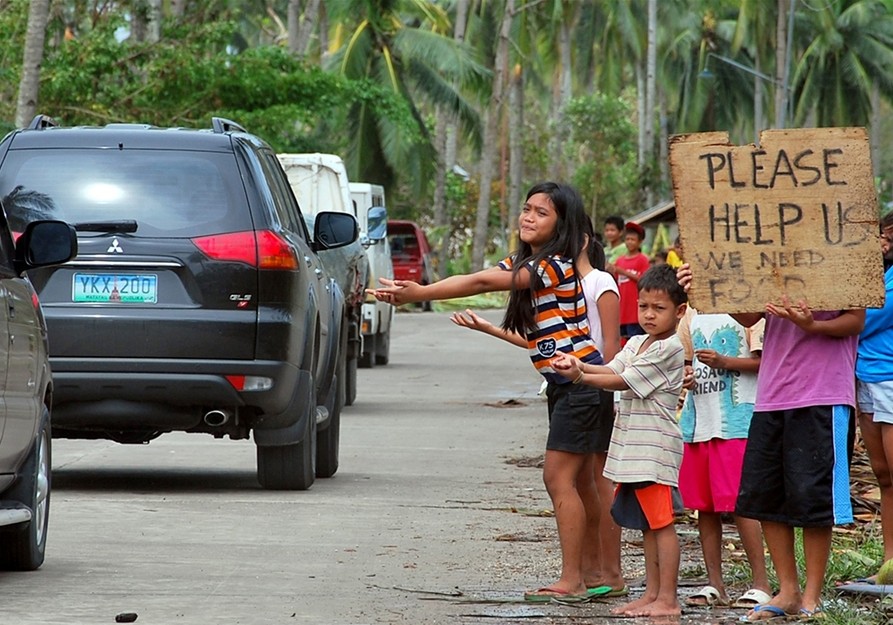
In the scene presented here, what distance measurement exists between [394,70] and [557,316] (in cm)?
4039

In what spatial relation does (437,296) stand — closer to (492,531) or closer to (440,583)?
(440,583)

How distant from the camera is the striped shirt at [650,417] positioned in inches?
273

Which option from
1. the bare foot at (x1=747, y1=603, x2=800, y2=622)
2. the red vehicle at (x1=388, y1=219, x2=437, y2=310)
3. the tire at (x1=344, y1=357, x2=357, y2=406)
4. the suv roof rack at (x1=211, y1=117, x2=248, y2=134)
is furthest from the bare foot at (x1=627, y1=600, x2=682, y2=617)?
the red vehicle at (x1=388, y1=219, x2=437, y2=310)

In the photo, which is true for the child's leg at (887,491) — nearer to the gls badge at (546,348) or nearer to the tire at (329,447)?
the gls badge at (546,348)

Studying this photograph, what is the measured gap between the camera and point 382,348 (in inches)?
958

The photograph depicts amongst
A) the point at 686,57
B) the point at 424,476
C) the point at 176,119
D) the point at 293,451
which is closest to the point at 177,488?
the point at 293,451

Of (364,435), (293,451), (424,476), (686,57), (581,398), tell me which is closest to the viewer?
(581,398)

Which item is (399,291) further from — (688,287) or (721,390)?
(721,390)

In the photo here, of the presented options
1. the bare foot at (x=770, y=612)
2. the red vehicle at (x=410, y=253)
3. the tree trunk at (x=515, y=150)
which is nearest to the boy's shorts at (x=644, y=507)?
the bare foot at (x=770, y=612)

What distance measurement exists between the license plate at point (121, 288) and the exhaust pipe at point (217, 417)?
28.2 inches

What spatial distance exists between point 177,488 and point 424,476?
176 cm

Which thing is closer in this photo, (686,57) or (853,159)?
(853,159)

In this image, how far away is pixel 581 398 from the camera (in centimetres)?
722

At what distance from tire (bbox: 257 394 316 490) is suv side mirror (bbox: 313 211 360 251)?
1.10m
